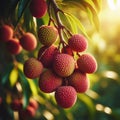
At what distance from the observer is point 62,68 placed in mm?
900

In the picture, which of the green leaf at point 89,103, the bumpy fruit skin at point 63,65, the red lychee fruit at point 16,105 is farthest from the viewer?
the green leaf at point 89,103

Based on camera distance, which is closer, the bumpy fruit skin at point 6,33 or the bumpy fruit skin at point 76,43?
the bumpy fruit skin at point 76,43

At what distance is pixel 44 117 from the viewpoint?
1783 millimetres

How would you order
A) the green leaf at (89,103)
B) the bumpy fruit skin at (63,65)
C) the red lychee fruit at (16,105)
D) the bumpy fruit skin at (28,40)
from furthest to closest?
the green leaf at (89,103)
the red lychee fruit at (16,105)
the bumpy fruit skin at (28,40)
the bumpy fruit skin at (63,65)

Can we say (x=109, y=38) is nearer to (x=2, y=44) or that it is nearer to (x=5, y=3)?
(x=2, y=44)

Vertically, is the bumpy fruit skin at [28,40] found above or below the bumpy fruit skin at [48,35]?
below

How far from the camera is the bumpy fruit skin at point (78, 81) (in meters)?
0.92

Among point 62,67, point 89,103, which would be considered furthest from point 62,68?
point 89,103

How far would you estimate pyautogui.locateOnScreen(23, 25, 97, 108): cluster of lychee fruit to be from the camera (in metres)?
0.91

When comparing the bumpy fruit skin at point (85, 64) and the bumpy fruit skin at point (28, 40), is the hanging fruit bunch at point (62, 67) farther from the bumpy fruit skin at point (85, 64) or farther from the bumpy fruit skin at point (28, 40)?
the bumpy fruit skin at point (28, 40)

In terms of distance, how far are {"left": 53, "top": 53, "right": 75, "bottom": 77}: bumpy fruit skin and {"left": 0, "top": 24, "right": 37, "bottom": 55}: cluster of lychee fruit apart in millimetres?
357

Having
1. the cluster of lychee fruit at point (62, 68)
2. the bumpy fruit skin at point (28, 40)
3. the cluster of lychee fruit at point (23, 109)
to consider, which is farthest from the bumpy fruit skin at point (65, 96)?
the cluster of lychee fruit at point (23, 109)

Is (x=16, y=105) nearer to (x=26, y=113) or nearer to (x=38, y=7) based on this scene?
(x=26, y=113)

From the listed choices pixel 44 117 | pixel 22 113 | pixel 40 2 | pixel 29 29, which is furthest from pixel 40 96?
pixel 40 2
